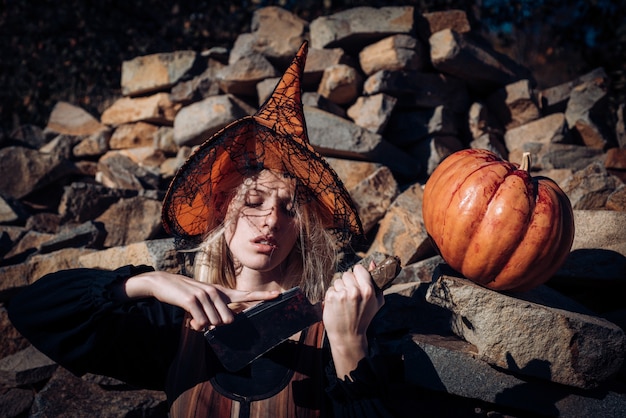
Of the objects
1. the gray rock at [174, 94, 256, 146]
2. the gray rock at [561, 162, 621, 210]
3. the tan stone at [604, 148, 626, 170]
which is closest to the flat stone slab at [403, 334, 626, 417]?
the gray rock at [561, 162, 621, 210]

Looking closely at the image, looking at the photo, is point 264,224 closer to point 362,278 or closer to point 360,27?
point 362,278

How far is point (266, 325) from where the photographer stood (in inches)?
65.6

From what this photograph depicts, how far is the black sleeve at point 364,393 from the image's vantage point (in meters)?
1.55

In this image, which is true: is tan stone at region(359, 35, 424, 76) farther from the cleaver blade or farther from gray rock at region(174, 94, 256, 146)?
the cleaver blade

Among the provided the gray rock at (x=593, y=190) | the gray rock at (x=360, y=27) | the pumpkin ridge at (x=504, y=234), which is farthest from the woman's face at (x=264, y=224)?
the gray rock at (x=360, y=27)

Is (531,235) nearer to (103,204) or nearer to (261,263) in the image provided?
(261,263)

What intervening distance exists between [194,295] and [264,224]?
447mm

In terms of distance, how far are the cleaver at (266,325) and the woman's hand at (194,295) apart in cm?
4

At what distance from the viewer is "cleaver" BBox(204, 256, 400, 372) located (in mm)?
1615

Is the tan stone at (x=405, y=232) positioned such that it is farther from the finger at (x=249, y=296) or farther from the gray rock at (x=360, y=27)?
the gray rock at (x=360, y=27)

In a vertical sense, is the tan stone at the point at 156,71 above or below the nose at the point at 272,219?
above

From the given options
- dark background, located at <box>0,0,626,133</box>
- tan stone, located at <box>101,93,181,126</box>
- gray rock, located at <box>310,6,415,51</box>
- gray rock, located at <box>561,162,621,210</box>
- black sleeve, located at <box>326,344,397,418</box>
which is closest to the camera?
black sleeve, located at <box>326,344,397,418</box>

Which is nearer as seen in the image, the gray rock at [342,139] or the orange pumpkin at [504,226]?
the orange pumpkin at [504,226]

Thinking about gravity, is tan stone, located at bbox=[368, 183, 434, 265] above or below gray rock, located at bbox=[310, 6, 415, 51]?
below
